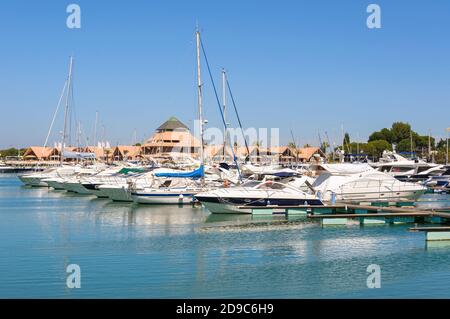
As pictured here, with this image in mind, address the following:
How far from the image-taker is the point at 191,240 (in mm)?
28812

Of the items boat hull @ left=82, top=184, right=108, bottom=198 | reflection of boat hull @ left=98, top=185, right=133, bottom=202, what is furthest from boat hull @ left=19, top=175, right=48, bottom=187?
reflection of boat hull @ left=98, top=185, right=133, bottom=202

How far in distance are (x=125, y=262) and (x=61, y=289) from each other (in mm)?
4420

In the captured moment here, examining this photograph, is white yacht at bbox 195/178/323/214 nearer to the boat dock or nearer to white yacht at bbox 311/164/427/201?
the boat dock

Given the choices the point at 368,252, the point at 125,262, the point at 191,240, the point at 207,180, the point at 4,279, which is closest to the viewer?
the point at 4,279

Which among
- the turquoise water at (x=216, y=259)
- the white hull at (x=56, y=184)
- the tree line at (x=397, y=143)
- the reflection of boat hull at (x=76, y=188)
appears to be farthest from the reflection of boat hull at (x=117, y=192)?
the tree line at (x=397, y=143)

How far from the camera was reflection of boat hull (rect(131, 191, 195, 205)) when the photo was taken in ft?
Answer: 151

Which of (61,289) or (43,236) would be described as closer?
(61,289)

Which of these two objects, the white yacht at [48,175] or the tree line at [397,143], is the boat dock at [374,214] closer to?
the white yacht at [48,175]

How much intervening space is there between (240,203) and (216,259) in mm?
14762

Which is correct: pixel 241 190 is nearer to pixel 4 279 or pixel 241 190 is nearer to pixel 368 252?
pixel 368 252

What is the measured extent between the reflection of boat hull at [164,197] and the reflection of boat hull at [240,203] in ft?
24.0

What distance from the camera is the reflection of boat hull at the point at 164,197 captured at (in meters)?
46.0

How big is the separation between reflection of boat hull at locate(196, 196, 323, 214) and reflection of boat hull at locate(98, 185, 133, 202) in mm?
13148
